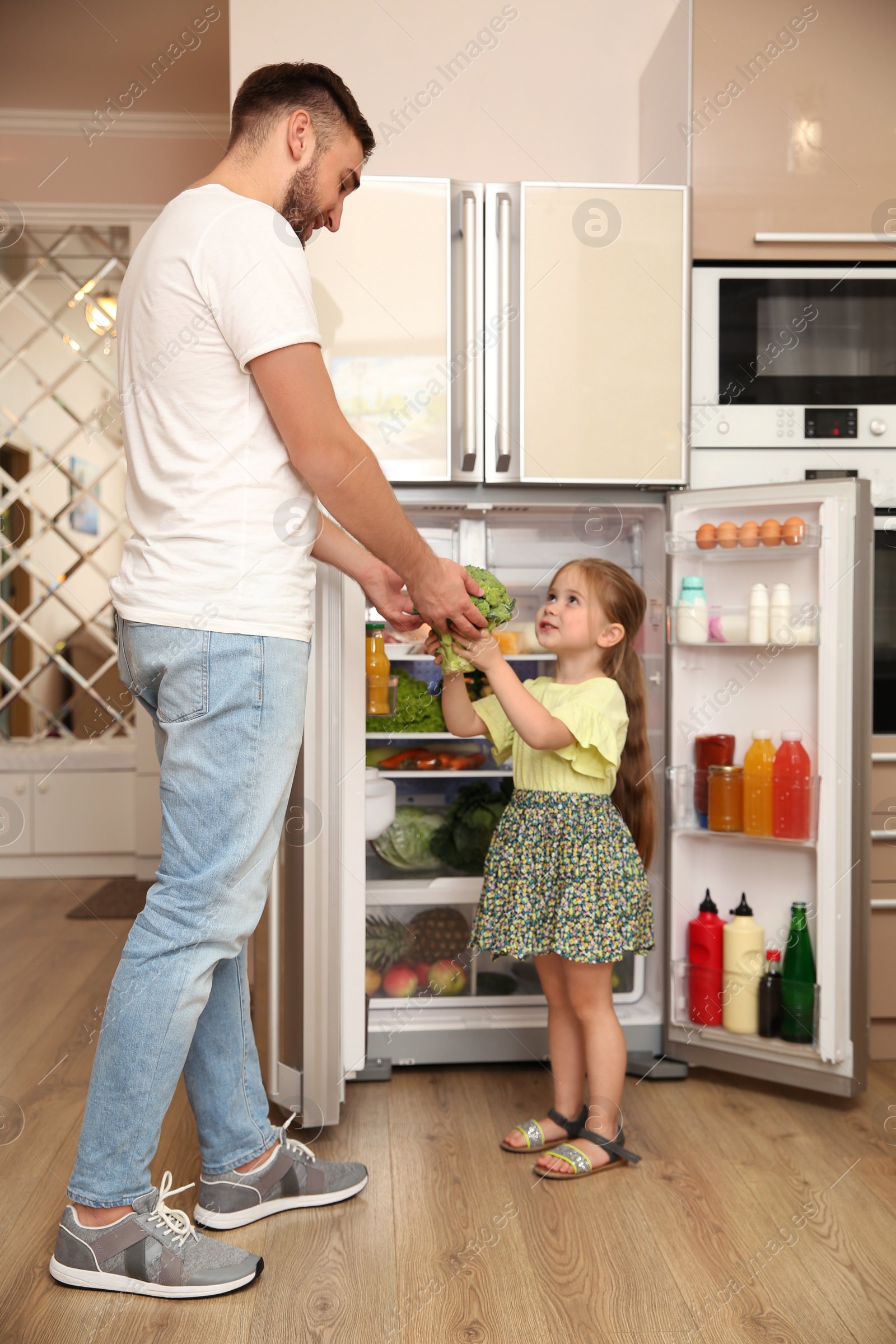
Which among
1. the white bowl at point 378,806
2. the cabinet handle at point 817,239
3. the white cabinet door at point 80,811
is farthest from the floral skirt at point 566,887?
the white cabinet door at point 80,811

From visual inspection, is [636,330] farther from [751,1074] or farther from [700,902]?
[751,1074]

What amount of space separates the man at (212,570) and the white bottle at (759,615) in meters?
1.00

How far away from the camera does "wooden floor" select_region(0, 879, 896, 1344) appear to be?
4.18 feet

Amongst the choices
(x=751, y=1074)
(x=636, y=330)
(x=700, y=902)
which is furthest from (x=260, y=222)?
(x=751, y=1074)

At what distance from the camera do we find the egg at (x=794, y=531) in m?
2.02

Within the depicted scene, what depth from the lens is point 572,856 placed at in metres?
1.75

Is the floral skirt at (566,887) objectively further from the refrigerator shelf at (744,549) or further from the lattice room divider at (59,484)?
the lattice room divider at (59,484)

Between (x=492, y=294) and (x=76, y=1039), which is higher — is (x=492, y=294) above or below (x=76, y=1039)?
above

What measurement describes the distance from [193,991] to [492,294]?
1492mm

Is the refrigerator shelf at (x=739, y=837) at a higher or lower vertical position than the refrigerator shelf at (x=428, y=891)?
higher

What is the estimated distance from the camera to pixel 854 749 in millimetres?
2008

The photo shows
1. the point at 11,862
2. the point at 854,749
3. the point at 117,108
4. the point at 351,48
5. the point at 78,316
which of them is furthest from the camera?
the point at 78,316

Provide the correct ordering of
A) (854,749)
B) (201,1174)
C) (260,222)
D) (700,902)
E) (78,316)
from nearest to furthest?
→ (260,222) < (201,1174) < (854,749) < (700,902) < (78,316)

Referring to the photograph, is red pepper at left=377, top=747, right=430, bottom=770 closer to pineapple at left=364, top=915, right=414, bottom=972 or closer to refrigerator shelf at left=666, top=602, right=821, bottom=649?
pineapple at left=364, top=915, right=414, bottom=972
